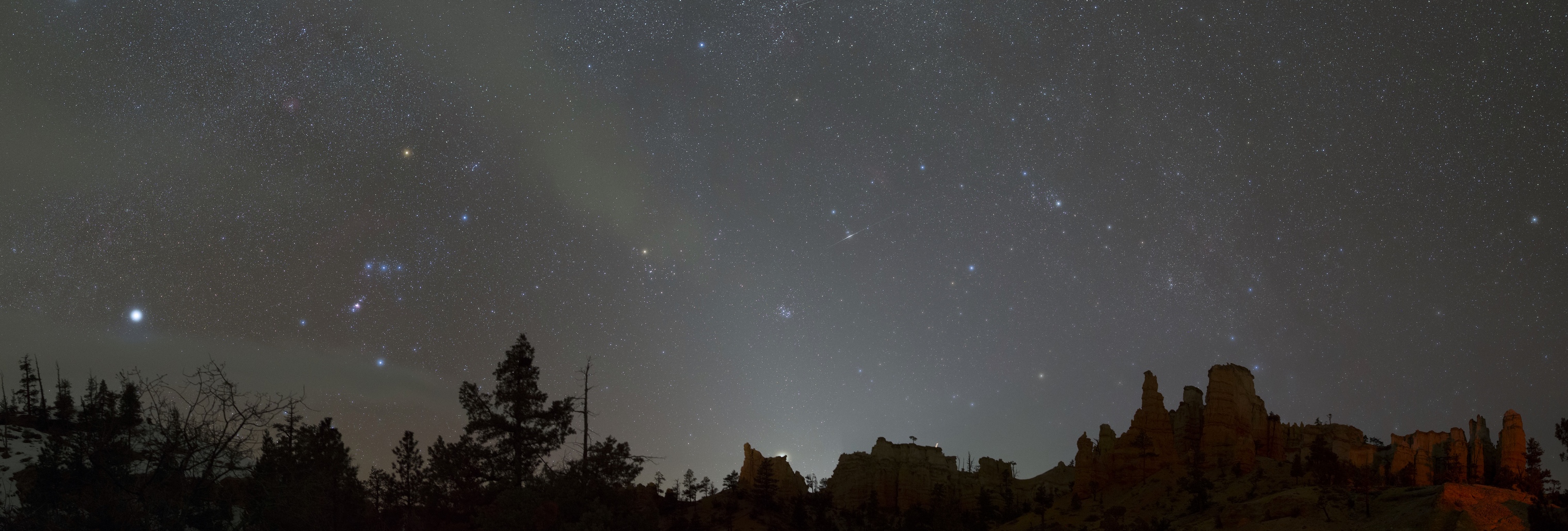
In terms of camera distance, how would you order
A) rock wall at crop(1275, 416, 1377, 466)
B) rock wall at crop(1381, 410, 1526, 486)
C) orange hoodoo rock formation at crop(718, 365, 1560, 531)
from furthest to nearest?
rock wall at crop(1275, 416, 1377, 466), rock wall at crop(1381, 410, 1526, 486), orange hoodoo rock formation at crop(718, 365, 1560, 531)

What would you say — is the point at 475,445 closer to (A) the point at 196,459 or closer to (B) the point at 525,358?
(B) the point at 525,358

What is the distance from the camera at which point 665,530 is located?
6712 centimetres

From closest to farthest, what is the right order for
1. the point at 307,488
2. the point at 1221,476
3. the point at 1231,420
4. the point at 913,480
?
the point at 307,488 < the point at 1221,476 < the point at 1231,420 < the point at 913,480

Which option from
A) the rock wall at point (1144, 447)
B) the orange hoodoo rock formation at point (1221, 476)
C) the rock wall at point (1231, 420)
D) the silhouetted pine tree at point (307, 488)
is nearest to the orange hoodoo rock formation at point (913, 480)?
the orange hoodoo rock formation at point (1221, 476)

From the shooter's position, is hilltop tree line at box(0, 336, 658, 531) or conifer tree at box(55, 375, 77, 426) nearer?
hilltop tree line at box(0, 336, 658, 531)

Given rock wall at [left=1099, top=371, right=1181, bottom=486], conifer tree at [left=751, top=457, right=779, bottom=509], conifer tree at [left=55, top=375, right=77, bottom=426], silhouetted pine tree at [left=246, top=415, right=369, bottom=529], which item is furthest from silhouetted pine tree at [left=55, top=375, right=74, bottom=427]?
rock wall at [left=1099, top=371, right=1181, bottom=486]

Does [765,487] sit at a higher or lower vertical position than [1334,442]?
lower

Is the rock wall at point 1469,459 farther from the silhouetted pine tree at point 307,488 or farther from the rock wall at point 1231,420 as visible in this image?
the silhouetted pine tree at point 307,488

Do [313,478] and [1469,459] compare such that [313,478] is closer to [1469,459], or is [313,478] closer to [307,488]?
[307,488]

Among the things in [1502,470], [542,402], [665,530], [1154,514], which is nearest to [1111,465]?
[1154,514]

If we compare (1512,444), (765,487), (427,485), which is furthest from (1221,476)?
(427,485)

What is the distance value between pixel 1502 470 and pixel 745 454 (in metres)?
67.8

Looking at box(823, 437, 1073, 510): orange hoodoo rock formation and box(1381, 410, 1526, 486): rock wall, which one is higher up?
box(1381, 410, 1526, 486): rock wall

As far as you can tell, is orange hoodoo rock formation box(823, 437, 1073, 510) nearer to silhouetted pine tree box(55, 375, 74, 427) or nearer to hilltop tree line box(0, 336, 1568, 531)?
hilltop tree line box(0, 336, 1568, 531)
